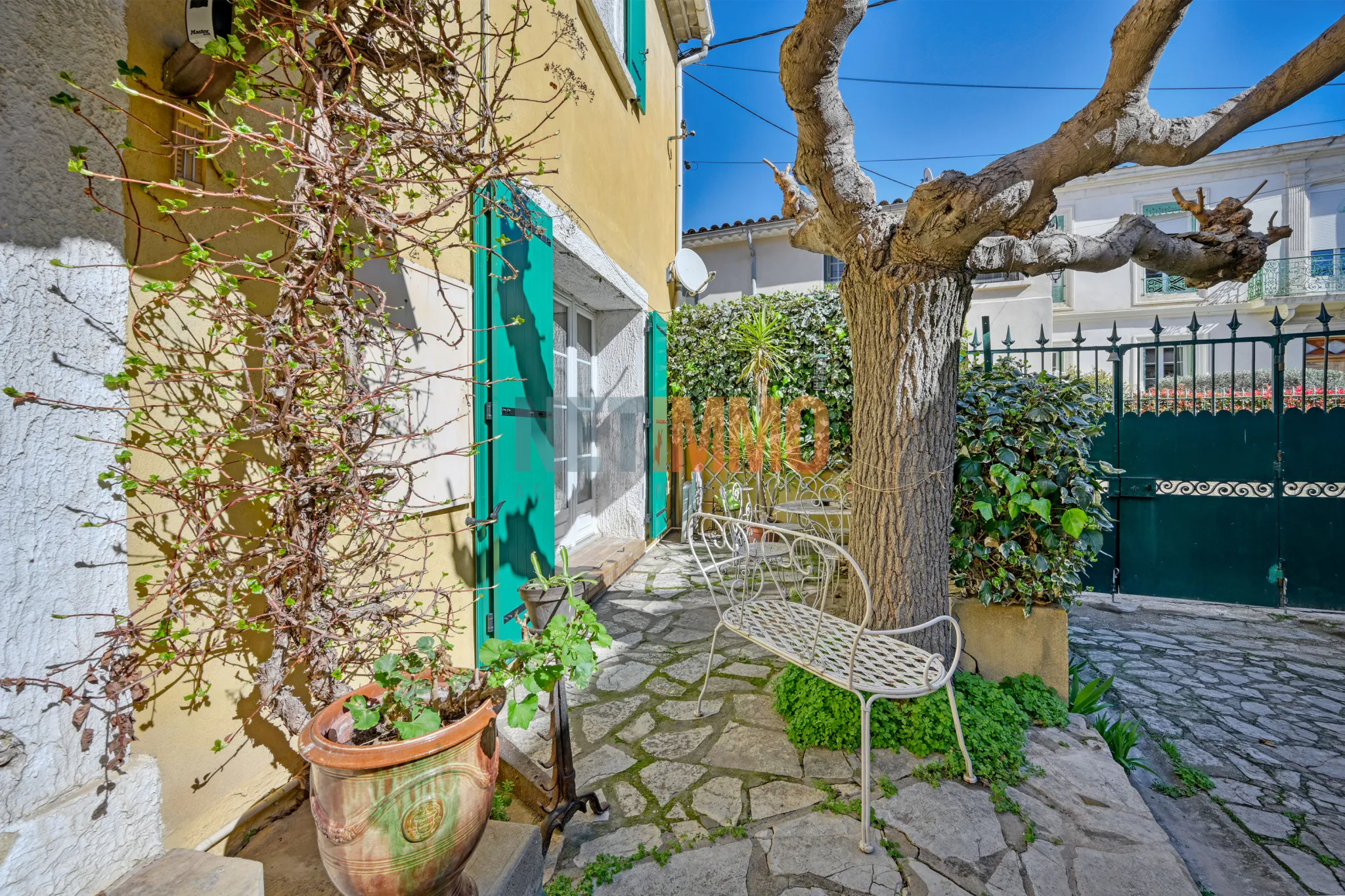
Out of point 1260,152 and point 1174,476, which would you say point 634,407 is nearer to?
point 1174,476

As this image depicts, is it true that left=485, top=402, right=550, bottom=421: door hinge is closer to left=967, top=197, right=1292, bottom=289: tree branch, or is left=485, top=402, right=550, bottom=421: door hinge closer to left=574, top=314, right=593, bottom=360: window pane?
left=574, top=314, right=593, bottom=360: window pane

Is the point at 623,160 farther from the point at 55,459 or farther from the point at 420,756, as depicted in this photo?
the point at 420,756

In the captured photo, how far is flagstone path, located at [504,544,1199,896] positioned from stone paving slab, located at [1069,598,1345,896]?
0.32 meters

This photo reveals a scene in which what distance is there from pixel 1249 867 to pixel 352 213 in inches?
143

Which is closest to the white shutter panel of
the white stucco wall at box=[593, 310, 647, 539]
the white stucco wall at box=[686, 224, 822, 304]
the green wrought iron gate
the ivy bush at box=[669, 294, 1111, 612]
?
the white stucco wall at box=[686, 224, 822, 304]

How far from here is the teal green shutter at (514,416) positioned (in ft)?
8.77

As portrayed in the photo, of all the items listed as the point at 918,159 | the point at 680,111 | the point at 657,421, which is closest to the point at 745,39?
the point at 680,111

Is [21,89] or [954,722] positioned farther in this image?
[954,722]

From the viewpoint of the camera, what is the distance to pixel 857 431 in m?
2.75

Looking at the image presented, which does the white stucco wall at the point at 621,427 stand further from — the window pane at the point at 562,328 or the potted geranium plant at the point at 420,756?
the potted geranium plant at the point at 420,756

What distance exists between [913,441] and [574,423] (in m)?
3.23

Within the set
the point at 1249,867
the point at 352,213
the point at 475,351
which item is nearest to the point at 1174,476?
the point at 1249,867

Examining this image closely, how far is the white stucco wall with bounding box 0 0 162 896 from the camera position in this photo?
1.05m

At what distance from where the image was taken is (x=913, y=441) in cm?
254
